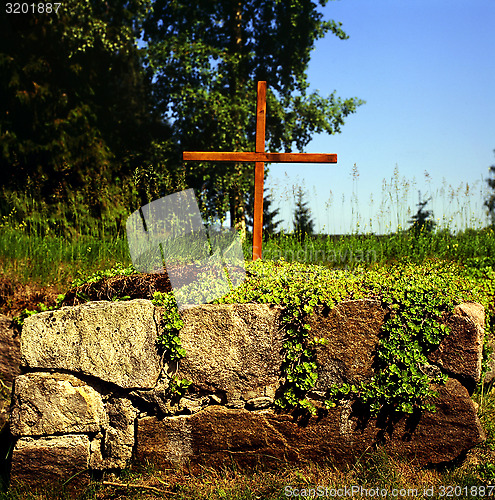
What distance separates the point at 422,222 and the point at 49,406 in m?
5.57

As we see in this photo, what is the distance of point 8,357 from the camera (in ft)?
14.2

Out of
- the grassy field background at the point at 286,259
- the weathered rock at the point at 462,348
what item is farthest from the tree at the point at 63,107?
the weathered rock at the point at 462,348

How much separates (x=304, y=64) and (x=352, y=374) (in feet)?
34.1

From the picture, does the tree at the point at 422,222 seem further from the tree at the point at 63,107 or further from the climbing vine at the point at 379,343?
the tree at the point at 63,107

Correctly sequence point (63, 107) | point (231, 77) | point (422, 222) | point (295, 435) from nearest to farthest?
point (295, 435) < point (422, 222) < point (63, 107) < point (231, 77)

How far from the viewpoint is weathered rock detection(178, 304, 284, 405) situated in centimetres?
361

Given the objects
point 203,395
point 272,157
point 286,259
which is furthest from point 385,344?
point 286,259

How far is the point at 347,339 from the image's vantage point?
3648 millimetres

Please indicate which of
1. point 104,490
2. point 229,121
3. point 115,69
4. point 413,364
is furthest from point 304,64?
point 104,490

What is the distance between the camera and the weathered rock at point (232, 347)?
11.8 ft

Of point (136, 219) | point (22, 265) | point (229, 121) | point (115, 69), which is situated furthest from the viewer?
point (115, 69)

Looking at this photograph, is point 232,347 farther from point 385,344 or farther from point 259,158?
point 259,158

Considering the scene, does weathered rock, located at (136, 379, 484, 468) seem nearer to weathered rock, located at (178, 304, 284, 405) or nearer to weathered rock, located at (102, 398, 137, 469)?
weathered rock, located at (102, 398, 137, 469)

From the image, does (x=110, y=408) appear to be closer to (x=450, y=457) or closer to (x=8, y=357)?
(x=8, y=357)
